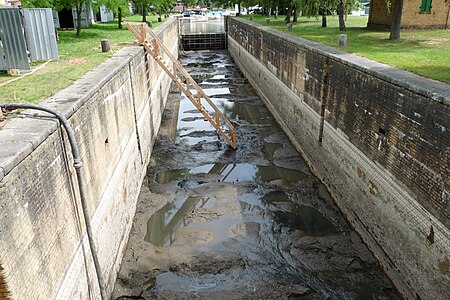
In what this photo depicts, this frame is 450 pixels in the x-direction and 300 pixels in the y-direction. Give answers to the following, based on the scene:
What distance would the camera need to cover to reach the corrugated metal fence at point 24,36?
8.38 meters

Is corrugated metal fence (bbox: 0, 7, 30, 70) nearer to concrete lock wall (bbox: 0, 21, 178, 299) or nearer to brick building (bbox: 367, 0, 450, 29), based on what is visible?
concrete lock wall (bbox: 0, 21, 178, 299)

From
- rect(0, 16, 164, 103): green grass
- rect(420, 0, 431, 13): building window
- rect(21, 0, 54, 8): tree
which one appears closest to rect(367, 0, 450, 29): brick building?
rect(420, 0, 431, 13): building window

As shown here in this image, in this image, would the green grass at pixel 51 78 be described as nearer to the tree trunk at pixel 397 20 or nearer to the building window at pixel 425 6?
the tree trunk at pixel 397 20

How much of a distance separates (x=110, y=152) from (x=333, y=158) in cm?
574

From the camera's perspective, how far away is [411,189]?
689 centimetres

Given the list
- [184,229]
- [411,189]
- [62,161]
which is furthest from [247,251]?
[62,161]

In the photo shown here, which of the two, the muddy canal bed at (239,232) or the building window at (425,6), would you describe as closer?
the muddy canal bed at (239,232)

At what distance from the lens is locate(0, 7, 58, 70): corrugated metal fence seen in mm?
8375

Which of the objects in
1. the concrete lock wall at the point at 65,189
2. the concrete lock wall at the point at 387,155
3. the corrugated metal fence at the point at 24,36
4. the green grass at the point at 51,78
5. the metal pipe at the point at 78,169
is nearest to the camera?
the concrete lock wall at the point at 65,189

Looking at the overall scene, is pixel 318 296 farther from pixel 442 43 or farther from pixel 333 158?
pixel 442 43

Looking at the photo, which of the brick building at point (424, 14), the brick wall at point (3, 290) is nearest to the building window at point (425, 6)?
the brick building at point (424, 14)

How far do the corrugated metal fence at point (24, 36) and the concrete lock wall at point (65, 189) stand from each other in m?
1.41

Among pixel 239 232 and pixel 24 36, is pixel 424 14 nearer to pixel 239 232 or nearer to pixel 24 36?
pixel 239 232

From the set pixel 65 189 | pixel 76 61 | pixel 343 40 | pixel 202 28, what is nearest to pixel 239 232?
pixel 65 189
